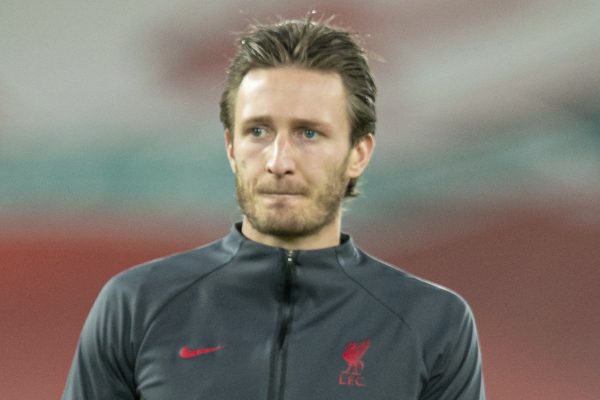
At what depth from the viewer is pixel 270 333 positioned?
1716 mm

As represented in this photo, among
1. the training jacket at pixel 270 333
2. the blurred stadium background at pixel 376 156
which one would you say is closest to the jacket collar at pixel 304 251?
the training jacket at pixel 270 333

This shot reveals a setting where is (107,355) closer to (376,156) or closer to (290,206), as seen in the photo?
(290,206)

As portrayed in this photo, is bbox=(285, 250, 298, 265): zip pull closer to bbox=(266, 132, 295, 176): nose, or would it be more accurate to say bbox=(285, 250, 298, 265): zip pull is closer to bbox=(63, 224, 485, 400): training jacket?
bbox=(63, 224, 485, 400): training jacket

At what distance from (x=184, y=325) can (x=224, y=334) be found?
0.06 meters

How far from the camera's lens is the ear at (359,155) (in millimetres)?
1817

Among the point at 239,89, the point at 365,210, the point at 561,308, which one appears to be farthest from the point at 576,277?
the point at 239,89

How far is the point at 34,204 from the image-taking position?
11.4ft

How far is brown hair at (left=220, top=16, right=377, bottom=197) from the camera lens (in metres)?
1.79

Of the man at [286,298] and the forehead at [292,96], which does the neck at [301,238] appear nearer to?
the man at [286,298]

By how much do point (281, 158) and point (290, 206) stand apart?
7 cm

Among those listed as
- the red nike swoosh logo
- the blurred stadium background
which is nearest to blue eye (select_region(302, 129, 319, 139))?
the red nike swoosh logo

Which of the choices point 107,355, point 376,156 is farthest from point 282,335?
point 376,156

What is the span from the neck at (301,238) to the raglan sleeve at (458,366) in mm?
201

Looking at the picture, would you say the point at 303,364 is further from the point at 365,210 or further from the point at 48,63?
the point at 48,63
